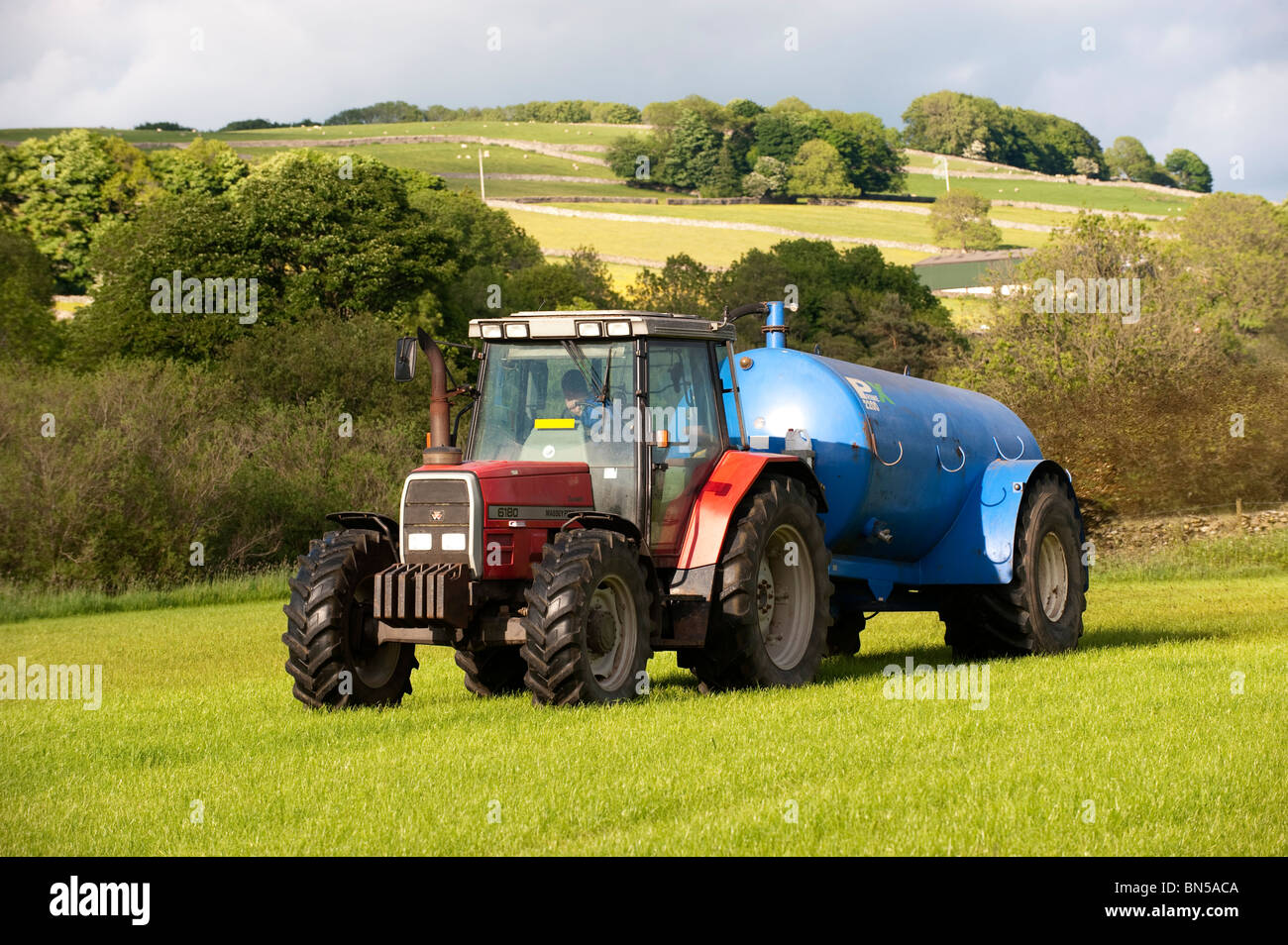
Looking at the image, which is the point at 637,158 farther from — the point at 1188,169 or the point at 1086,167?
the point at 1188,169

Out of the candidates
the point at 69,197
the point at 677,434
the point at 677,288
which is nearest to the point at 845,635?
the point at 677,434

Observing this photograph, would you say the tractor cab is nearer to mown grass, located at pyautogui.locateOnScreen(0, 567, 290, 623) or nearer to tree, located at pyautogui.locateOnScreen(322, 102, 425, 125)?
mown grass, located at pyautogui.locateOnScreen(0, 567, 290, 623)

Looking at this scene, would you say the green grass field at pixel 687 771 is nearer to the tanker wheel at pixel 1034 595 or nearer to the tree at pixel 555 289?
the tanker wheel at pixel 1034 595

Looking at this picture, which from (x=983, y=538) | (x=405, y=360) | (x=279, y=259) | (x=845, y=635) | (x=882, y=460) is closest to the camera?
(x=405, y=360)

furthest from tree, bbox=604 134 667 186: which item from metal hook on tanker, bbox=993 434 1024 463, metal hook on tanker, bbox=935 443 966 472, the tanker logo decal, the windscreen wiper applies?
the windscreen wiper

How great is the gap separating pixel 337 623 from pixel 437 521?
103 cm

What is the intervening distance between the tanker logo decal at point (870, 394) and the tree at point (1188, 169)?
434 feet

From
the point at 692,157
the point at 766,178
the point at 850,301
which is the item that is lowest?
the point at 850,301

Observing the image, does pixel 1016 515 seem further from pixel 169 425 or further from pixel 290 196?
pixel 290 196

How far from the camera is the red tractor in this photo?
33.3 ft

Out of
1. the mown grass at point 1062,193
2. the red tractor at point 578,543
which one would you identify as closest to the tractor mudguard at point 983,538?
the red tractor at point 578,543

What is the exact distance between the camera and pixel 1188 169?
142 meters

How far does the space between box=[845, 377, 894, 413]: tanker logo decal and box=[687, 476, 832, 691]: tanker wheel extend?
4.48 feet
